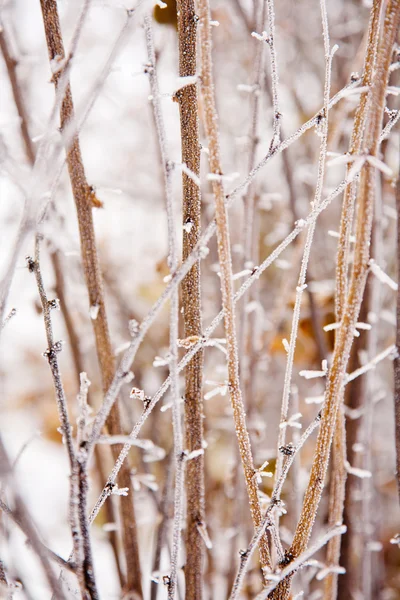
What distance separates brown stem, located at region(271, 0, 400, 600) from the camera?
0.27 meters

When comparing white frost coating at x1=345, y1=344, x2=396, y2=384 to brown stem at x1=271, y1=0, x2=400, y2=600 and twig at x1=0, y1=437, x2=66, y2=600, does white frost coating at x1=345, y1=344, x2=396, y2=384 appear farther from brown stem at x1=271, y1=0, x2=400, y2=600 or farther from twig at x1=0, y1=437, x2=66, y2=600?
twig at x1=0, y1=437, x2=66, y2=600

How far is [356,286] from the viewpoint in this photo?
11.9 inches

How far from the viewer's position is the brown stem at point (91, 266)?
1.25ft

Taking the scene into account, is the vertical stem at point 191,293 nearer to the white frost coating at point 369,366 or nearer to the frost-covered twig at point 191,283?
the frost-covered twig at point 191,283

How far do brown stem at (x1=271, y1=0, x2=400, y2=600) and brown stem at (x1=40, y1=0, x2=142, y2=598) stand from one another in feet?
0.66

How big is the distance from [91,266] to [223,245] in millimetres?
176

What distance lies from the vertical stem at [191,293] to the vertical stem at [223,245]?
66mm

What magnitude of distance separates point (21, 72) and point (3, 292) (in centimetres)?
54

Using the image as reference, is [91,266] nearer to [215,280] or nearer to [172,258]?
[172,258]

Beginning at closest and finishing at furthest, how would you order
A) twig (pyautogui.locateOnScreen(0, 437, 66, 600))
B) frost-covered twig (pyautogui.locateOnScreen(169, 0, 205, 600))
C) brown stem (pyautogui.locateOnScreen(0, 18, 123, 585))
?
1. twig (pyautogui.locateOnScreen(0, 437, 66, 600))
2. frost-covered twig (pyautogui.locateOnScreen(169, 0, 205, 600))
3. brown stem (pyautogui.locateOnScreen(0, 18, 123, 585))

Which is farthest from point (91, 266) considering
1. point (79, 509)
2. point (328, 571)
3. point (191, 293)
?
point (328, 571)

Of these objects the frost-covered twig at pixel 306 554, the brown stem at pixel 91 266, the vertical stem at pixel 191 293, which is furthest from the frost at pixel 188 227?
the frost-covered twig at pixel 306 554

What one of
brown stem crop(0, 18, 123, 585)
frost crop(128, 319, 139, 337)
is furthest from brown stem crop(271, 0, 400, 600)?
brown stem crop(0, 18, 123, 585)

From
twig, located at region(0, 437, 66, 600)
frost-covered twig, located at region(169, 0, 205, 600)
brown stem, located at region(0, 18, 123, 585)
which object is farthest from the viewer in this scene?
brown stem, located at region(0, 18, 123, 585)
